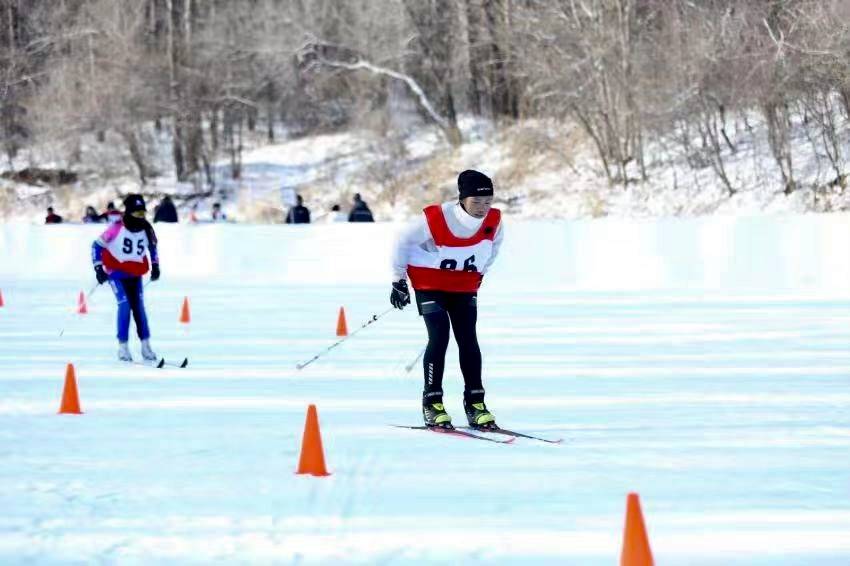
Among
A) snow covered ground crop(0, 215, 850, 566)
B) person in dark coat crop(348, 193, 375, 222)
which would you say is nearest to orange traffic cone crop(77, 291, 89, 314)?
snow covered ground crop(0, 215, 850, 566)

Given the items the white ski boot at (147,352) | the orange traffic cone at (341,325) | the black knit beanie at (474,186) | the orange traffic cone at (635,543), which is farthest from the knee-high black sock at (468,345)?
the orange traffic cone at (341,325)

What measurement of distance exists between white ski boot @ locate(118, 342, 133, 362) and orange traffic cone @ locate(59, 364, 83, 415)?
2.88 metres

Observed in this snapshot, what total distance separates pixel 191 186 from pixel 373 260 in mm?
24551

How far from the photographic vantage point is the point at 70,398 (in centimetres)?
859

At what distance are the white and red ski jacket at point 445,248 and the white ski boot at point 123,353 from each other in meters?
4.63

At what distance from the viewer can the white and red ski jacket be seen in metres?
7.46

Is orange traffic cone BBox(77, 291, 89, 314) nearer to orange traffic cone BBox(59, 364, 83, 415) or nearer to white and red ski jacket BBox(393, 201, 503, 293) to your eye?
orange traffic cone BBox(59, 364, 83, 415)

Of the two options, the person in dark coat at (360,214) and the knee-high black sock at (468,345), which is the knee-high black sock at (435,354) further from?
the person in dark coat at (360,214)

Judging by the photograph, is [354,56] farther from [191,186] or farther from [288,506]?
[288,506]

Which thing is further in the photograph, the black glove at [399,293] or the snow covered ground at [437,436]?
the black glove at [399,293]

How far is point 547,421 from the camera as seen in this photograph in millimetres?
8297

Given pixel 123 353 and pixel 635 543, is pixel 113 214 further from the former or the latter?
pixel 635 543

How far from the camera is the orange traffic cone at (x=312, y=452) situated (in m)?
6.40

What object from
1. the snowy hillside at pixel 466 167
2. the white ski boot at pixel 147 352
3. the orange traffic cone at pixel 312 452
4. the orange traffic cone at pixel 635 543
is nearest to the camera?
the orange traffic cone at pixel 635 543
